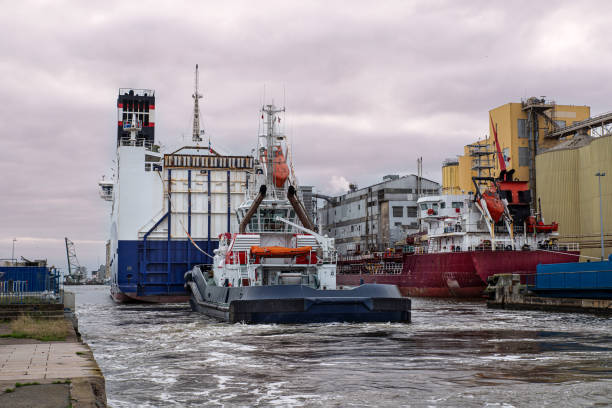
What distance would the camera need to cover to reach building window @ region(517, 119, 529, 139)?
71281 millimetres

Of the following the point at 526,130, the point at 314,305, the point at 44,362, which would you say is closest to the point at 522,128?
the point at 526,130

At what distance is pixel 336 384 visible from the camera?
1258 cm

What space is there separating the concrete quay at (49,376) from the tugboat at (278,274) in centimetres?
1113

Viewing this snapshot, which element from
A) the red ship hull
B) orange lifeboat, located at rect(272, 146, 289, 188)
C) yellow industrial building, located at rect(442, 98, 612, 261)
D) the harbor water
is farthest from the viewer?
yellow industrial building, located at rect(442, 98, 612, 261)

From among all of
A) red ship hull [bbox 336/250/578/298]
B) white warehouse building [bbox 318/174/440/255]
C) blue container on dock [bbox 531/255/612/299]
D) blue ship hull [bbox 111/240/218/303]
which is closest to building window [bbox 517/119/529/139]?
white warehouse building [bbox 318/174/440/255]

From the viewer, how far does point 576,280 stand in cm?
3209

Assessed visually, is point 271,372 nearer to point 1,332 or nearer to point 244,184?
point 1,332

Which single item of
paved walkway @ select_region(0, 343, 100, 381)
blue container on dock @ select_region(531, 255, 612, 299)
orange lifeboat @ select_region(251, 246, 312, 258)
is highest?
orange lifeboat @ select_region(251, 246, 312, 258)

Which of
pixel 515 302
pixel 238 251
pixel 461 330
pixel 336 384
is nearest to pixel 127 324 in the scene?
pixel 238 251

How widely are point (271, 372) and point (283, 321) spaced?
9968 millimetres

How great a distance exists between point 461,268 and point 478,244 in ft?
11.8

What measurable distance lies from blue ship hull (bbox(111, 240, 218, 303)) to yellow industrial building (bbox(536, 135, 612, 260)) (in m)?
35.3

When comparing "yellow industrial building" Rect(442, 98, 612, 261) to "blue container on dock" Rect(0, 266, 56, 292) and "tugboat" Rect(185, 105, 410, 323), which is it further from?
"blue container on dock" Rect(0, 266, 56, 292)

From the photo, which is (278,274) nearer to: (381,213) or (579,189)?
(579,189)
